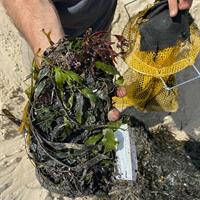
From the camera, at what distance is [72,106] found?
1.47m

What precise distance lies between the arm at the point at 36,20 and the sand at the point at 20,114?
2.47 feet

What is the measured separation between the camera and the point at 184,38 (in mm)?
2141

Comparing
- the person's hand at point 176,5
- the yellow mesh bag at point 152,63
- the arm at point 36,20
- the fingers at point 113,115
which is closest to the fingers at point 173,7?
the person's hand at point 176,5

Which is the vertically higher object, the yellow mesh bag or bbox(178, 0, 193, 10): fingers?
bbox(178, 0, 193, 10): fingers

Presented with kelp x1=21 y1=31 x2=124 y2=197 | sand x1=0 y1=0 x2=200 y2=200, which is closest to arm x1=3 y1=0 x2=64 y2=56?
kelp x1=21 y1=31 x2=124 y2=197

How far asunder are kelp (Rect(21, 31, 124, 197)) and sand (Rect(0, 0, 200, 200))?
735 mm

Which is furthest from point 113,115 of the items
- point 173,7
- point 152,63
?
point 152,63

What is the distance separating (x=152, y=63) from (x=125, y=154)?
65 cm

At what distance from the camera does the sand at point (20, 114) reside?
2.27 metres

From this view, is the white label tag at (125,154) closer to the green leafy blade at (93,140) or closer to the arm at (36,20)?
the green leafy blade at (93,140)

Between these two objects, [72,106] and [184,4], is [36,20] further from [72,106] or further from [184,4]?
[184,4]

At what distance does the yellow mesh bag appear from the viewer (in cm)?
220

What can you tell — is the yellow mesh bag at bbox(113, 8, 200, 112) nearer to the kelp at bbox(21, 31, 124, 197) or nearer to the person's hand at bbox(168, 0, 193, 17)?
the person's hand at bbox(168, 0, 193, 17)

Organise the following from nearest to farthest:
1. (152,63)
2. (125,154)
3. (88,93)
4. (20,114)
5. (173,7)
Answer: (88,93) → (125,154) → (173,7) → (152,63) → (20,114)
